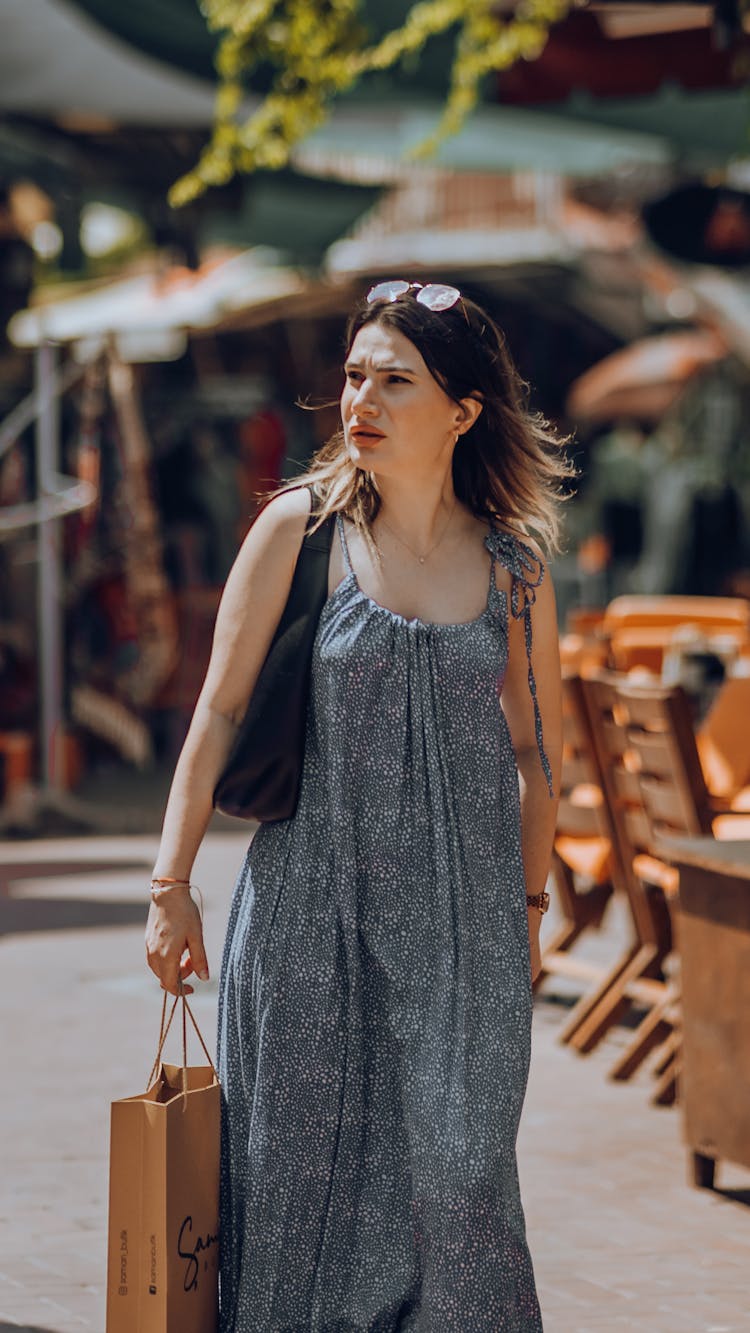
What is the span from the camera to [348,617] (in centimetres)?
362

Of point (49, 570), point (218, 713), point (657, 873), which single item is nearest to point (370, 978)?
point (218, 713)

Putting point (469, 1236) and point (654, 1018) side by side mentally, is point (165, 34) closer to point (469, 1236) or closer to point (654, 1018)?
point (654, 1018)

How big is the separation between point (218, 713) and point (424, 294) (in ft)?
2.53

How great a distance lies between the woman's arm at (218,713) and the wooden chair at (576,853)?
332 cm

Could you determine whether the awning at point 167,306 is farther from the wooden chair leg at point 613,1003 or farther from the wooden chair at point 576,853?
the wooden chair leg at point 613,1003

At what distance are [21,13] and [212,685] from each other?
800 centimetres

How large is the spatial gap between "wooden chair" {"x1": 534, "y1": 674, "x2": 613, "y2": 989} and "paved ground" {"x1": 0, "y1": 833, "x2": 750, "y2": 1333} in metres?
0.21

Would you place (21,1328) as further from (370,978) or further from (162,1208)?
(370,978)

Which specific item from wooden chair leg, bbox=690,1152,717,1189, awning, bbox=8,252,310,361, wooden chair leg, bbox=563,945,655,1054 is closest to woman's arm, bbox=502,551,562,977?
wooden chair leg, bbox=690,1152,717,1189

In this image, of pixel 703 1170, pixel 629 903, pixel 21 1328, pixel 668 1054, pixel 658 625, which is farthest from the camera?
pixel 658 625

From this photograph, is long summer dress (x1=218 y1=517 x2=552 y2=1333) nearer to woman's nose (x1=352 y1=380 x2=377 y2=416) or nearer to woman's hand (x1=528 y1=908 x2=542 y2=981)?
woman's hand (x1=528 y1=908 x2=542 y2=981)

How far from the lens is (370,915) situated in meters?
3.58

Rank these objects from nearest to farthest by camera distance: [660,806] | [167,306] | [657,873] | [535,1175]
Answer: [535,1175] < [660,806] < [657,873] < [167,306]

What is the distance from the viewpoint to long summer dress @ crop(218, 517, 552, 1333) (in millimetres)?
3545
